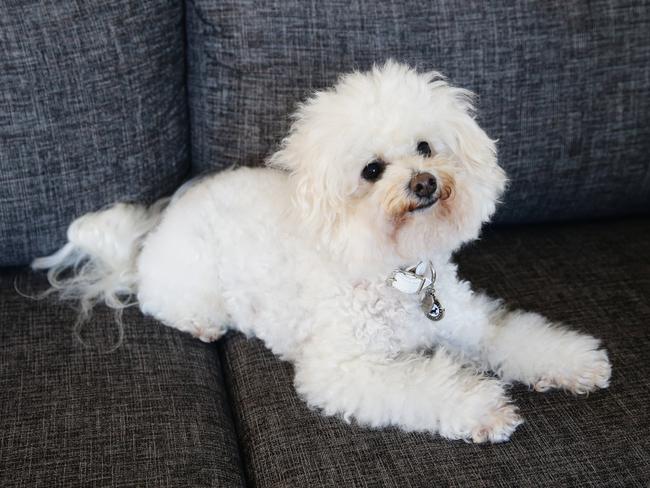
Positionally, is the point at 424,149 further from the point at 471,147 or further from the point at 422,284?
the point at 422,284

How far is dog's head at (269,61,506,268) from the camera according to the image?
49.8 inches

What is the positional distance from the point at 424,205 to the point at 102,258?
0.79 m

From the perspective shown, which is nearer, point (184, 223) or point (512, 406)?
point (512, 406)

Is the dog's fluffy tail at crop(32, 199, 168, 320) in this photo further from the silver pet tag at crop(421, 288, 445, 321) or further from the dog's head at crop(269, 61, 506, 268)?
the silver pet tag at crop(421, 288, 445, 321)

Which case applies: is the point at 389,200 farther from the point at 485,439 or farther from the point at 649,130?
the point at 649,130

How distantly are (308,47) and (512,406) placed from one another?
2.80 feet

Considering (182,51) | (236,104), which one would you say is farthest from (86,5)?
(236,104)

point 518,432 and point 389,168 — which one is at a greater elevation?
point 389,168

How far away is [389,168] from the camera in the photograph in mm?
1288

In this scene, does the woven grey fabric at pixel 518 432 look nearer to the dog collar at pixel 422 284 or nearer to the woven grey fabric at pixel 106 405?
the woven grey fabric at pixel 106 405

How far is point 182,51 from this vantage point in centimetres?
166

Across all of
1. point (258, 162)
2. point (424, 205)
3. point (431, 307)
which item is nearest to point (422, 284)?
point (431, 307)

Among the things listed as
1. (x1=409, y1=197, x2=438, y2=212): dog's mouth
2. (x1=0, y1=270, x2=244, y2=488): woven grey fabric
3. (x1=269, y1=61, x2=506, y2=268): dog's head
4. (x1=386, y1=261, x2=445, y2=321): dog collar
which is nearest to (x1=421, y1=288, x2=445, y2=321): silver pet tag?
(x1=386, y1=261, x2=445, y2=321): dog collar

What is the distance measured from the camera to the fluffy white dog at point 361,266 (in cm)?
128
